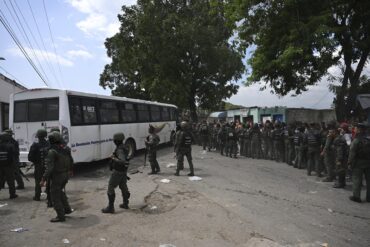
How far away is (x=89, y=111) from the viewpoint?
41.7 ft

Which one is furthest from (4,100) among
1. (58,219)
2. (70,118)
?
(58,219)

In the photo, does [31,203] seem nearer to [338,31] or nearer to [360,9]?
[338,31]

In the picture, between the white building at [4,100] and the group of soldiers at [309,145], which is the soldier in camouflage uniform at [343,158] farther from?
the white building at [4,100]

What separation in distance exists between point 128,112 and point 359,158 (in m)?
10.1

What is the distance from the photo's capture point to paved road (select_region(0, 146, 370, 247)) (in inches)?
234

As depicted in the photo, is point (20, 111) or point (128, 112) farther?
point (128, 112)

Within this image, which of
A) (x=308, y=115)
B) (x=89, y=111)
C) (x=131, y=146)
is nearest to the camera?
(x=89, y=111)

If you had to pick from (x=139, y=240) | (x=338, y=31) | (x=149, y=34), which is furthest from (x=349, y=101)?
(x=149, y=34)

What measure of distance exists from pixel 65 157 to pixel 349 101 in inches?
467

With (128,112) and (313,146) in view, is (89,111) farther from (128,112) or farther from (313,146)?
(313,146)

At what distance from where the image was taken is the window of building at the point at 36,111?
11.8 meters

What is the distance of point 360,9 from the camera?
13523 mm

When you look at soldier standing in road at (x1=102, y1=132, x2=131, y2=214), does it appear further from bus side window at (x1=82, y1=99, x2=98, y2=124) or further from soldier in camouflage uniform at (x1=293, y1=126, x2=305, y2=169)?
soldier in camouflage uniform at (x1=293, y1=126, x2=305, y2=169)

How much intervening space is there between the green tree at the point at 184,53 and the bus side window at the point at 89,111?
17.0m
